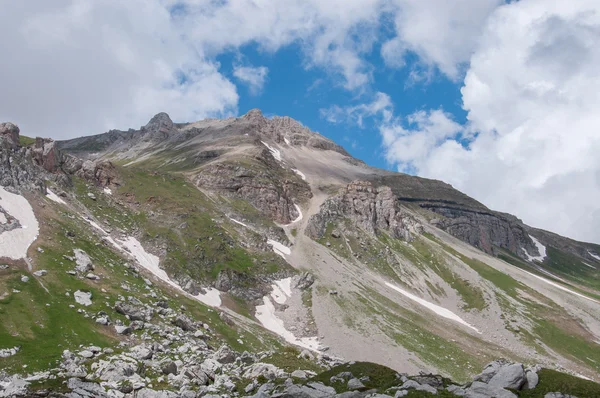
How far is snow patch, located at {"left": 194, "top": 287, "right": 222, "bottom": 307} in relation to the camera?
109375 millimetres

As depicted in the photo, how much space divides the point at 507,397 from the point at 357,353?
7862 centimetres

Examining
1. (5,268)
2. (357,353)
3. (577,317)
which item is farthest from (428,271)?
(5,268)

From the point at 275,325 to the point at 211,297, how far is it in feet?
60.0

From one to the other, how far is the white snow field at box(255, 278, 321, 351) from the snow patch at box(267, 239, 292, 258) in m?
20.2

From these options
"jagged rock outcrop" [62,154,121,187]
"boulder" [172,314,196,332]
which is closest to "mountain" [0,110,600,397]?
"boulder" [172,314,196,332]

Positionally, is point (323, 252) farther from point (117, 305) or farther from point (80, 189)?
point (117, 305)

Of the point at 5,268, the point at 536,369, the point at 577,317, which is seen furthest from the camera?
the point at 577,317

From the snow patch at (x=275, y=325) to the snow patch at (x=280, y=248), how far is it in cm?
3335

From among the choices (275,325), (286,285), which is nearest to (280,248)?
(286,285)

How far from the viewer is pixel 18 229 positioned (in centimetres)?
8450

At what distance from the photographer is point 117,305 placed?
69250mm

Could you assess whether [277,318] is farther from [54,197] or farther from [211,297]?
[54,197]

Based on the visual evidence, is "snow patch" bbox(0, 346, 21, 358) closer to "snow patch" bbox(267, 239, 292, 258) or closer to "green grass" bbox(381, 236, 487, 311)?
"snow patch" bbox(267, 239, 292, 258)

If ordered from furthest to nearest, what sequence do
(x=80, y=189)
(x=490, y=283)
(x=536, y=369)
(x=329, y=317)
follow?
(x=490, y=283), (x=80, y=189), (x=329, y=317), (x=536, y=369)
